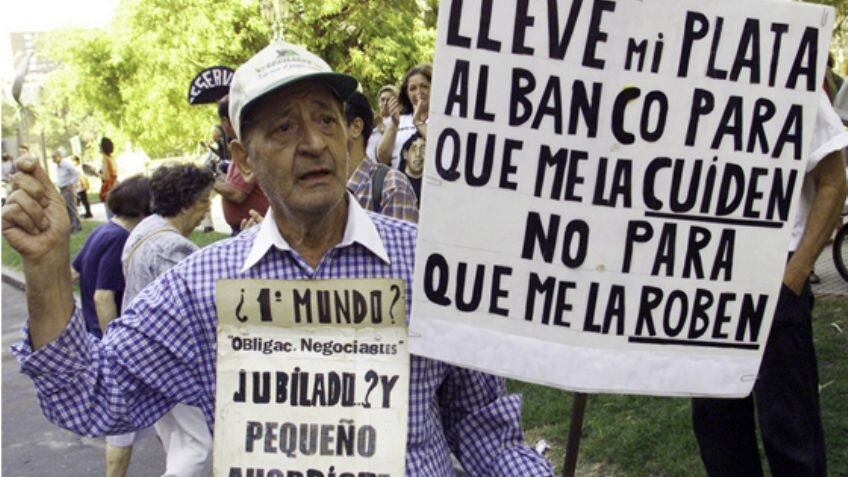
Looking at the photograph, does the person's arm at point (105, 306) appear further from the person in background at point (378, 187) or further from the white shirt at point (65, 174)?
the white shirt at point (65, 174)

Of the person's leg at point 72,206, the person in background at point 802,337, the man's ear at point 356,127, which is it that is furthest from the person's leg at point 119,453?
the person's leg at point 72,206

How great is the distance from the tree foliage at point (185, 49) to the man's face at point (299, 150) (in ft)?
26.2

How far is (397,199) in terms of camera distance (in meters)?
4.14

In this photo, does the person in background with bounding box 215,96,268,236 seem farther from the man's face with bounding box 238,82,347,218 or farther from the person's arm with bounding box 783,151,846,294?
the man's face with bounding box 238,82,347,218

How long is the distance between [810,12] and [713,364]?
750 mm

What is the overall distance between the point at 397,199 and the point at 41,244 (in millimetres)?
2442

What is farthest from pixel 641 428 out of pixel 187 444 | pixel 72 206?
pixel 72 206

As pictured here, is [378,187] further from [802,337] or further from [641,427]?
[641,427]

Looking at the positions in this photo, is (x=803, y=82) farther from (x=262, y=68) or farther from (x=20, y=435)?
(x=20, y=435)

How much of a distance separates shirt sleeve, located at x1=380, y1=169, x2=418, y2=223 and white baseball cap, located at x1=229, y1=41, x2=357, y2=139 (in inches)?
78.0

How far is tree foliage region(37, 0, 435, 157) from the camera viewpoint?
16.1 meters

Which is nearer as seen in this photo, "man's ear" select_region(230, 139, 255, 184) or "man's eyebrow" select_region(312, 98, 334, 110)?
"man's eyebrow" select_region(312, 98, 334, 110)

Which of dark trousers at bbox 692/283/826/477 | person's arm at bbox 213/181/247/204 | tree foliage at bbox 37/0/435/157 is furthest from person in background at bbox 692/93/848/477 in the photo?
tree foliage at bbox 37/0/435/157

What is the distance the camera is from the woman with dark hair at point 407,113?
16.8 ft
